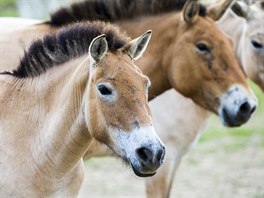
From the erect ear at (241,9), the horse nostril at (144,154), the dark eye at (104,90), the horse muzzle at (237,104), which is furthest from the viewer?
the erect ear at (241,9)

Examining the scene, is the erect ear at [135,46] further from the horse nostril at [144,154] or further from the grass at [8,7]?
the grass at [8,7]

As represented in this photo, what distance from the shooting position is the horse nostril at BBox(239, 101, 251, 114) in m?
6.56

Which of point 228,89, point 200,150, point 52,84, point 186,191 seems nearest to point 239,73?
point 228,89

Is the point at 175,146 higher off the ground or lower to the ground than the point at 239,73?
lower

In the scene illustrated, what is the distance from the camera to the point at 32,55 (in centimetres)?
531

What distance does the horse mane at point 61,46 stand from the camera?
5.23 m

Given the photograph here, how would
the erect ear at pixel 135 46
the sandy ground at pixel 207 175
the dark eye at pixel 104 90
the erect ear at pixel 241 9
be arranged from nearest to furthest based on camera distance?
the dark eye at pixel 104 90
the erect ear at pixel 135 46
the erect ear at pixel 241 9
the sandy ground at pixel 207 175

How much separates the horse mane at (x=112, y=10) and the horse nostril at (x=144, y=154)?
2.40 meters

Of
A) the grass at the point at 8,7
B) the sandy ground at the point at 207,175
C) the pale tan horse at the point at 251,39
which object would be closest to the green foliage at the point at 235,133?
the sandy ground at the point at 207,175

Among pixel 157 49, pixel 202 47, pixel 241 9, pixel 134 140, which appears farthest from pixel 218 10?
pixel 134 140

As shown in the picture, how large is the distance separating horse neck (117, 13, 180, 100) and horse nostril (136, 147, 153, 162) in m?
2.34

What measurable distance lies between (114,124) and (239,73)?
218 cm

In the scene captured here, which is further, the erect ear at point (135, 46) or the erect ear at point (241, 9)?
the erect ear at point (241, 9)

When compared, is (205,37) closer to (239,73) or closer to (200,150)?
(239,73)
